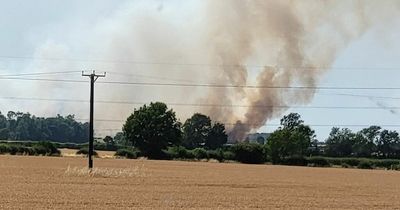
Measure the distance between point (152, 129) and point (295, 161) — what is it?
102 ft

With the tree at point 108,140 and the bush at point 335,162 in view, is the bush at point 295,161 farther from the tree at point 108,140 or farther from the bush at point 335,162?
the tree at point 108,140

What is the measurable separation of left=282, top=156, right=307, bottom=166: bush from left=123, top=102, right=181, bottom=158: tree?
79.9 ft

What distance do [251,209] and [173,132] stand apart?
403 ft

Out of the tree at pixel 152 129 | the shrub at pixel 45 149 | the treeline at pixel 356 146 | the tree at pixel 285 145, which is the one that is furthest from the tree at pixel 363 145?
the shrub at pixel 45 149

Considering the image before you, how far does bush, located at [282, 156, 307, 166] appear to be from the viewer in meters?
141

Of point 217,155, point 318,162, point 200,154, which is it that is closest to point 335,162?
point 318,162

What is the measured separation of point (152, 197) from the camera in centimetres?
3641

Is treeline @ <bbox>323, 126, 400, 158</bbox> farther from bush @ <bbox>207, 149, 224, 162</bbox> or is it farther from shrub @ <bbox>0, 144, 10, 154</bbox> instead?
shrub @ <bbox>0, 144, 10, 154</bbox>

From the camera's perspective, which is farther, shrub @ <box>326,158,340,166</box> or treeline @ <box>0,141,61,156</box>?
shrub @ <box>326,158,340,166</box>

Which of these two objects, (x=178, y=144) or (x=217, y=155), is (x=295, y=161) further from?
(x=178, y=144)

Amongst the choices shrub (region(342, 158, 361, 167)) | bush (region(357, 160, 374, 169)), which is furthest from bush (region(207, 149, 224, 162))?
bush (region(357, 160, 374, 169))

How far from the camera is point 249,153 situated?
461 feet

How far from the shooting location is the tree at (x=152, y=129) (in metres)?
148

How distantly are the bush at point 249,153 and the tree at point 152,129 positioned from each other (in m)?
15.6
